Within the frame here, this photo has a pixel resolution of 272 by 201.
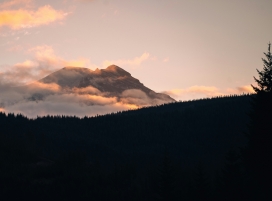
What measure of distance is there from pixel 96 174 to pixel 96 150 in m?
54.5

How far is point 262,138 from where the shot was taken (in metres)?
60.2

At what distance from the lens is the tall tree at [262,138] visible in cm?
6016

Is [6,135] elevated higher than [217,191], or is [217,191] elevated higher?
[6,135]

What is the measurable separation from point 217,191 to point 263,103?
1448 centimetres

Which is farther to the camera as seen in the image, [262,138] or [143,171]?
[143,171]

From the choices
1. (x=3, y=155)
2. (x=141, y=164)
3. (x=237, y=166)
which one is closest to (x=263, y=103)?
(x=237, y=166)

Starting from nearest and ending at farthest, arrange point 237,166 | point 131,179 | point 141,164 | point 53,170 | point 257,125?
point 257,125 → point 237,166 → point 131,179 → point 53,170 → point 141,164

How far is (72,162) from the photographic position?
15412 cm

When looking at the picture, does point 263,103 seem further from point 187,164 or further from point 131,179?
point 187,164

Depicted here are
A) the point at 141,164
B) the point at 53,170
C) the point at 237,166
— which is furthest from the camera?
the point at 141,164

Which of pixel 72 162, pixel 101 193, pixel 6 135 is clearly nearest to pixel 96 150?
pixel 6 135

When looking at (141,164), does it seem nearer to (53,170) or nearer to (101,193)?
(53,170)

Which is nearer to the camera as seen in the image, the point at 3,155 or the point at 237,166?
the point at 237,166

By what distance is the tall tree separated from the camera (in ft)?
197
